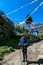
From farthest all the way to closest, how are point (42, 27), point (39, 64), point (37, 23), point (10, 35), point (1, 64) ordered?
1. point (37, 23)
2. point (42, 27)
3. point (10, 35)
4. point (1, 64)
5. point (39, 64)

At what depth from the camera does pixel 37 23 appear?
48031 mm

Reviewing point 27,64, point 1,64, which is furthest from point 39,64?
point 1,64

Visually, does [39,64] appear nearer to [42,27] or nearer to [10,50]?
[10,50]

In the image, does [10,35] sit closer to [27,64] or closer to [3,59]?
[3,59]

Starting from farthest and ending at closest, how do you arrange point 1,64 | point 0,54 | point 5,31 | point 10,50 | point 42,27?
point 42,27 → point 5,31 → point 10,50 → point 0,54 → point 1,64

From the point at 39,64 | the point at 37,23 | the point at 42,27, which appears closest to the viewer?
the point at 39,64

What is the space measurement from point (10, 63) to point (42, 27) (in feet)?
95.2

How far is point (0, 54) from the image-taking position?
1702 cm

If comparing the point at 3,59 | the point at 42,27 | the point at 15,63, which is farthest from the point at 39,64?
the point at 42,27

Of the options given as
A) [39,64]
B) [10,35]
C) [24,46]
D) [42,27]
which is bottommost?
[39,64]

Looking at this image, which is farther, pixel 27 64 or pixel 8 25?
pixel 8 25

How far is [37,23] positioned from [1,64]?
3478cm

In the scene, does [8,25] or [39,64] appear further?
[8,25]

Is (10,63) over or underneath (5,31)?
underneath
